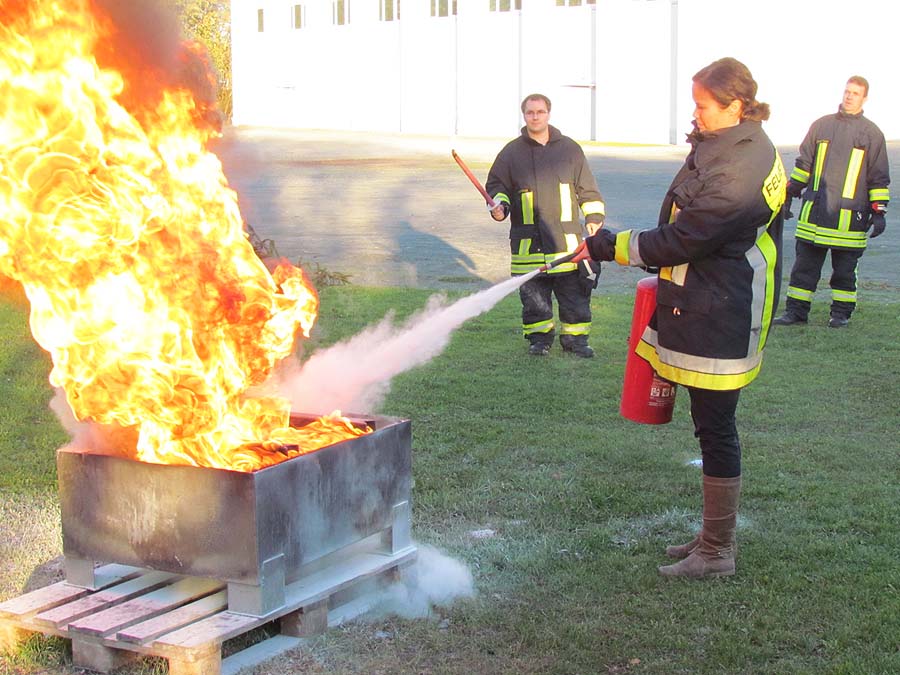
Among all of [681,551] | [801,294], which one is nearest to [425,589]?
[681,551]

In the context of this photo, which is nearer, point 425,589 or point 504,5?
point 425,589

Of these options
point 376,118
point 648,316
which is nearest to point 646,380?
point 648,316

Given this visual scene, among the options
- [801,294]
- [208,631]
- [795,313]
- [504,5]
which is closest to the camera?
[208,631]

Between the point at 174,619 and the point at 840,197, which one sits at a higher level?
the point at 840,197

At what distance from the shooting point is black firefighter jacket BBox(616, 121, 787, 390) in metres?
4.33

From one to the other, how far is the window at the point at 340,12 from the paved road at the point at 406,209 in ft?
51.9

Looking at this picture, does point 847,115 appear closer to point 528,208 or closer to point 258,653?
point 528,208

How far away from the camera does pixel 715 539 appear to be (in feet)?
15.2

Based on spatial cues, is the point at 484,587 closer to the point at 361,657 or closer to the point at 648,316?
the point at 361,657

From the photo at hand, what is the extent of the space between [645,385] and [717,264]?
28.4 inches

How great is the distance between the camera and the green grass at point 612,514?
3.97 m

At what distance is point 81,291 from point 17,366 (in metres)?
5.03

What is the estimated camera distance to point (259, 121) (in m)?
51.7

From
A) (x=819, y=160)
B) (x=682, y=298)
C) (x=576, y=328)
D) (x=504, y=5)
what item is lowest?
(x=576, y=328)
